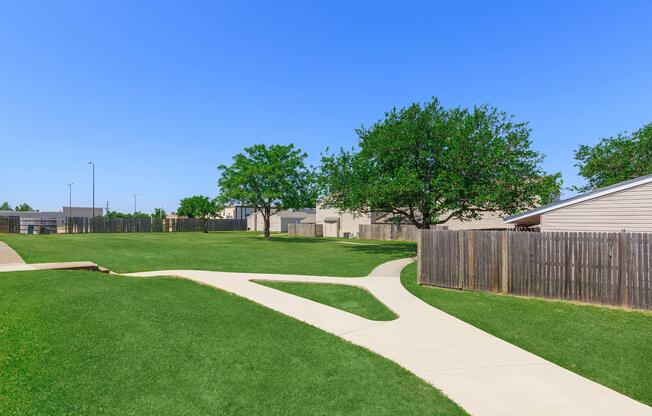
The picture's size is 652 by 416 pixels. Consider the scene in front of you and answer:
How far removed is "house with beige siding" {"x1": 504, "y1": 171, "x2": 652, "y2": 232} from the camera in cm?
1137

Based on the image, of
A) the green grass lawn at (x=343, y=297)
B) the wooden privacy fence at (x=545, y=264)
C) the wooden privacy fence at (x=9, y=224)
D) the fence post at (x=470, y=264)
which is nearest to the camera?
the green grass lawn at (x=343, y=297)

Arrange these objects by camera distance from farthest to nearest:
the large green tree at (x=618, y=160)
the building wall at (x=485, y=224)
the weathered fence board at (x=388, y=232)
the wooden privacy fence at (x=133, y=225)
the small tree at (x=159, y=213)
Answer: the small tree at (x=159, y=213)
the wooden privacy fence at (x=133, y=225)
the weathered fence board at (x=388, y=232)
the building wall at (x=485, y=224)
the large green tree at (x=618, y=160)

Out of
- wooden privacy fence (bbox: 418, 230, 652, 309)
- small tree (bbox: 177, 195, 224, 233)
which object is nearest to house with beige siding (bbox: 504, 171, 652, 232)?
wooden privacy fence (bbox: 418, 230, 652, 309)

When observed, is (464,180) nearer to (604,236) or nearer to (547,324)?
(604,236)

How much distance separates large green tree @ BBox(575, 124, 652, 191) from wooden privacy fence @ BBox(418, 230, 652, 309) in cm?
2337

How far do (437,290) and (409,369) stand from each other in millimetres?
6532

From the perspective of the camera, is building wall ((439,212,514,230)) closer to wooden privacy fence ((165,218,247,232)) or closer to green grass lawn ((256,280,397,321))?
green grass lawn ((256,280,397,321))

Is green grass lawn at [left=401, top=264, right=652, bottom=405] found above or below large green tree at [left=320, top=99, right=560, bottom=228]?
below

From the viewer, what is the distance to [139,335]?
5.82m

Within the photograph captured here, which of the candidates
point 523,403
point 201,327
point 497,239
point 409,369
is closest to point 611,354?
point 523,403

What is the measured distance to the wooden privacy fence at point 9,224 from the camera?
42125mm

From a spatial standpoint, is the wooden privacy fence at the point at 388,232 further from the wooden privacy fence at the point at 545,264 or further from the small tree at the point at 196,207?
the small tree at the point at 196,207

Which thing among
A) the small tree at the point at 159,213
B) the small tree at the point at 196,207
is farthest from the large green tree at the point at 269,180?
the small tree at the point at 159,213

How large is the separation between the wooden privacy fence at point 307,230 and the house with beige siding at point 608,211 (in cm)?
4004
